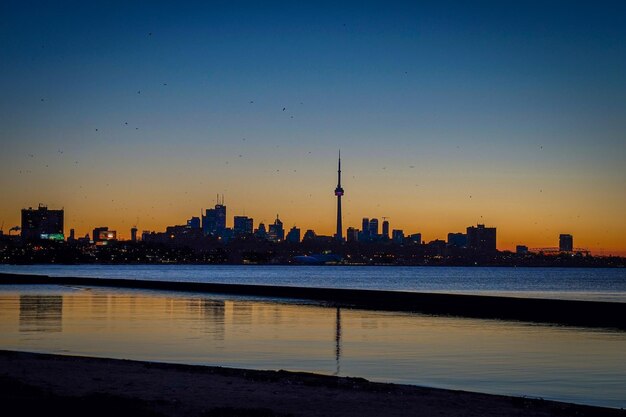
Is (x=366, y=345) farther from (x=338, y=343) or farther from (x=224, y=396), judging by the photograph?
(x=224, y=396)

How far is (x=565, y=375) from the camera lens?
18875mm

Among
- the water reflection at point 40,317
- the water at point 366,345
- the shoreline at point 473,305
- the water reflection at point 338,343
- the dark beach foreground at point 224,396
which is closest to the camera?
the dark beach foreground at point 224,396

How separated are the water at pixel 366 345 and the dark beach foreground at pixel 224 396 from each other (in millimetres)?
2306

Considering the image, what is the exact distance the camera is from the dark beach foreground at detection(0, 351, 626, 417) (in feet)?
38.1

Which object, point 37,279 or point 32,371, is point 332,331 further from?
point 37,279

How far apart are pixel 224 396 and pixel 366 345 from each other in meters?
12.5

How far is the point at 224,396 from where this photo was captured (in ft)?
43.4

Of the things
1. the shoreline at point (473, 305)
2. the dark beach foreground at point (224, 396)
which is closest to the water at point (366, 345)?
the dark beach foreground at point (224, 396)

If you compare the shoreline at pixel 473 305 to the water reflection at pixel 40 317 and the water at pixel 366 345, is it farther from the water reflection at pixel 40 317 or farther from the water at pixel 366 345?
the water reflection at pixel 40 317

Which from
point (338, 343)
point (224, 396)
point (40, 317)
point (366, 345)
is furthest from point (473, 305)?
point (224, 396)

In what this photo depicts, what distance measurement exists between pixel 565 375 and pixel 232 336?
39.5ft

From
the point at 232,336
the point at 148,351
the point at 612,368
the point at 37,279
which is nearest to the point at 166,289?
the point at 37,279

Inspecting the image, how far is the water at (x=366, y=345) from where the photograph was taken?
18.1 metres

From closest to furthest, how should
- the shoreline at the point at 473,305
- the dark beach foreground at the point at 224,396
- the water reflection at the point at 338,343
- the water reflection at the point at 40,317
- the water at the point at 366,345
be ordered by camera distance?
the dark beach foreground at the point at 224,396 < the water at the point at 366,345 < the water reflection at the point at 338,343 < the water reflection at the point at 40,317 < the shoreline at the point at 473,305
